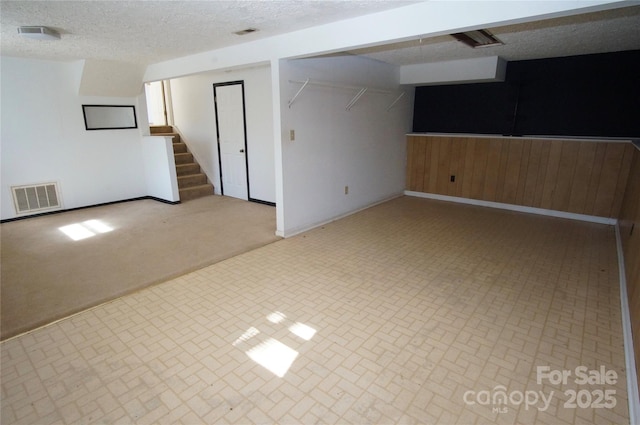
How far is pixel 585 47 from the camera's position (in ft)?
13.9

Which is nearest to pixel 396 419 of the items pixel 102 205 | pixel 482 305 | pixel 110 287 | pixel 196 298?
pixel 482 305

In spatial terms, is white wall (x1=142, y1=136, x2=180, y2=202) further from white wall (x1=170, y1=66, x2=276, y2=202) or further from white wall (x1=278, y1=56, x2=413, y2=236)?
white wall (x1=278, y1=56, x2=413, y2=236)

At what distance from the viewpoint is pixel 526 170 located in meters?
5.31

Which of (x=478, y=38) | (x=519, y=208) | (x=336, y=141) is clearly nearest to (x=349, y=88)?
(x=336, y=141)

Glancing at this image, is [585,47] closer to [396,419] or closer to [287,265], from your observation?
[287,265]

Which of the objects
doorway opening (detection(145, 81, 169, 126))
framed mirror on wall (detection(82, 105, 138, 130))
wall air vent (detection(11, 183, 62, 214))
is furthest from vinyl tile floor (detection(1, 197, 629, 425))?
doorway opening (detection(145, 81, 169, 126))

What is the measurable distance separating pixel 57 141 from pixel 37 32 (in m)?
2.64

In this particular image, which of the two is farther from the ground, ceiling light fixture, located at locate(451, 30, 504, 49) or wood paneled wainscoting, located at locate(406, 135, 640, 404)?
ceiling light fixture, located at locate(451, 30, 504, 49)

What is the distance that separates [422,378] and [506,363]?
57 centimetres

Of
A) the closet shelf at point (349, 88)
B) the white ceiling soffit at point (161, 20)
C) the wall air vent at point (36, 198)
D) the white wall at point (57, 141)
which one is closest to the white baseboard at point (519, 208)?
the closet shelf at point (349, 88)

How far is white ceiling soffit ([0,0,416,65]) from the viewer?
103 inches

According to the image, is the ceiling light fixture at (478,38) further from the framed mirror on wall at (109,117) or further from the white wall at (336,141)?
the framed mirror on wall at (109,117)

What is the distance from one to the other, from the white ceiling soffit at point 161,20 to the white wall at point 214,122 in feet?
4.54

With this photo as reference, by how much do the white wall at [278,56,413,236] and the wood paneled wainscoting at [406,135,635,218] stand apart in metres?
0.69
